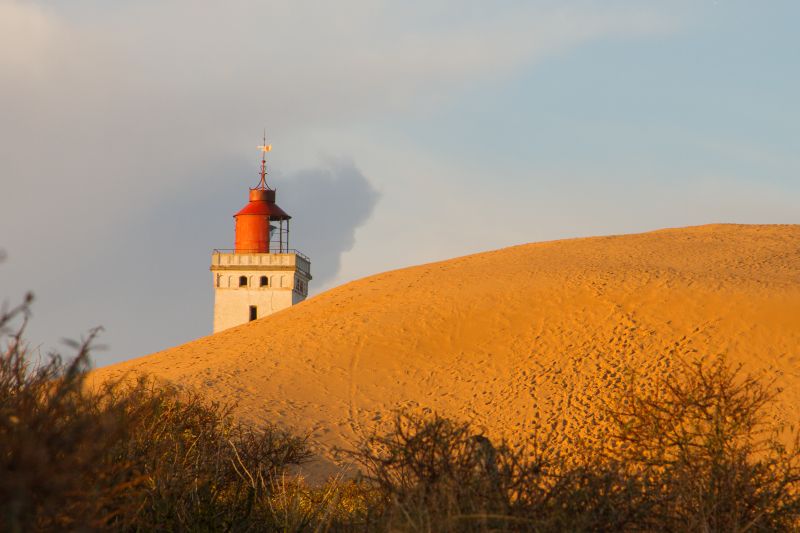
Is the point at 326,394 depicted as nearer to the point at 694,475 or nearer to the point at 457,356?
the point at 457,356

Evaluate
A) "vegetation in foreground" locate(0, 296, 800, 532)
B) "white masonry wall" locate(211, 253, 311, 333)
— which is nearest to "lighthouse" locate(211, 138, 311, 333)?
"white masonry wall" locate(211, 253, 311, 333)

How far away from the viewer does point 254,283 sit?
56188 mm

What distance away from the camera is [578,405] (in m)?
28.4

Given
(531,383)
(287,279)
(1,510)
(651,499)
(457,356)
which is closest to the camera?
(1,510)

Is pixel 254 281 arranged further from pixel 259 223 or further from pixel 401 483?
pixel 401 483

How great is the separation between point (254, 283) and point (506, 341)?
2491 cm

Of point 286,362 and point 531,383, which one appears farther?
point 286,362

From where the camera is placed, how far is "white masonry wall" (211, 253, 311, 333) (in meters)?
55.4

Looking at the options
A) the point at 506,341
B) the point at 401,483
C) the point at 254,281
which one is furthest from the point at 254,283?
the point at 401,483

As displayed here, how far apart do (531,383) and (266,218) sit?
31026 millimetres

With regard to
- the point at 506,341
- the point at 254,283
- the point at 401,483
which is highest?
the point at 254,283

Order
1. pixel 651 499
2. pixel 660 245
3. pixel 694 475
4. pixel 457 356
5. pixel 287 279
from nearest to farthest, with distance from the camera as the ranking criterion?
pixel 651 499 < pixel 694 475 < pixel 457 356 < pixel 660 245 < pixel 287 279

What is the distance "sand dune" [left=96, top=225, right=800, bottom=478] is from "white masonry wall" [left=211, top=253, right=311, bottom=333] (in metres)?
13.3

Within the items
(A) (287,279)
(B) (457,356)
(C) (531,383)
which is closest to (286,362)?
(B) (457,356)
